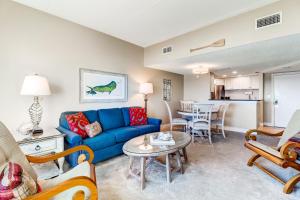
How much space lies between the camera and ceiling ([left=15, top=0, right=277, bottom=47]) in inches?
94.6

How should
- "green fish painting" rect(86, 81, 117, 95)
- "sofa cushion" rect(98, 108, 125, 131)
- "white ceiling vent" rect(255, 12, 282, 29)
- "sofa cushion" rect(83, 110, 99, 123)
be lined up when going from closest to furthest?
"white ceiling vent" rect(255, 12, 282, 29), "sofa cushion" rect(83, 110, 99, 123), "sofa cushion" rect(98, 108, 125, 131), "green fish painting" rect(86, 81, 117, 95)

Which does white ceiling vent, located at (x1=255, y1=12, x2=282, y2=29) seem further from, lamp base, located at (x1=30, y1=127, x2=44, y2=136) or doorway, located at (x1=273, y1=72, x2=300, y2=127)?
doorway, located at (x1=273, y1=72, x2=300, y2=127)

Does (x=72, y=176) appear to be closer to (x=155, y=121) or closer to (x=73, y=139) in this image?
(x=73, y=139)

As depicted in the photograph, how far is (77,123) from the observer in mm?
2609

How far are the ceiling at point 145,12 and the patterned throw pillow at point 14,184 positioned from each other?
2.46 m

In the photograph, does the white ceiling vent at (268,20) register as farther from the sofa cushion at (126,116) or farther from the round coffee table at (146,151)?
the sofa cushion at (126,116)

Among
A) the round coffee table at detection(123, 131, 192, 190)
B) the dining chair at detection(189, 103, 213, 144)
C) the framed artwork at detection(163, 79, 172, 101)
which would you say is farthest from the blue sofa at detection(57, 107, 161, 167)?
the framed artwork at detection(163, 79, 172, 101)

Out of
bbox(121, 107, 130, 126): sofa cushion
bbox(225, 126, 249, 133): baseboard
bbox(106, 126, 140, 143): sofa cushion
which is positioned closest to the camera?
bbox(106, 126, 140, 143): sofa cushion

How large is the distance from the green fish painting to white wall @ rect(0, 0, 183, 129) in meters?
0.27

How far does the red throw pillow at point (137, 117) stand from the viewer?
3.63m

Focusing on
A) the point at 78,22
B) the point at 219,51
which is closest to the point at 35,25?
the point at 78,22

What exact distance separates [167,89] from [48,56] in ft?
12.3

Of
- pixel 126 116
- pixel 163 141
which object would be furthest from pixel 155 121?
pixel 163 141

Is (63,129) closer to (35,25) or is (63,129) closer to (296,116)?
(35,25)
